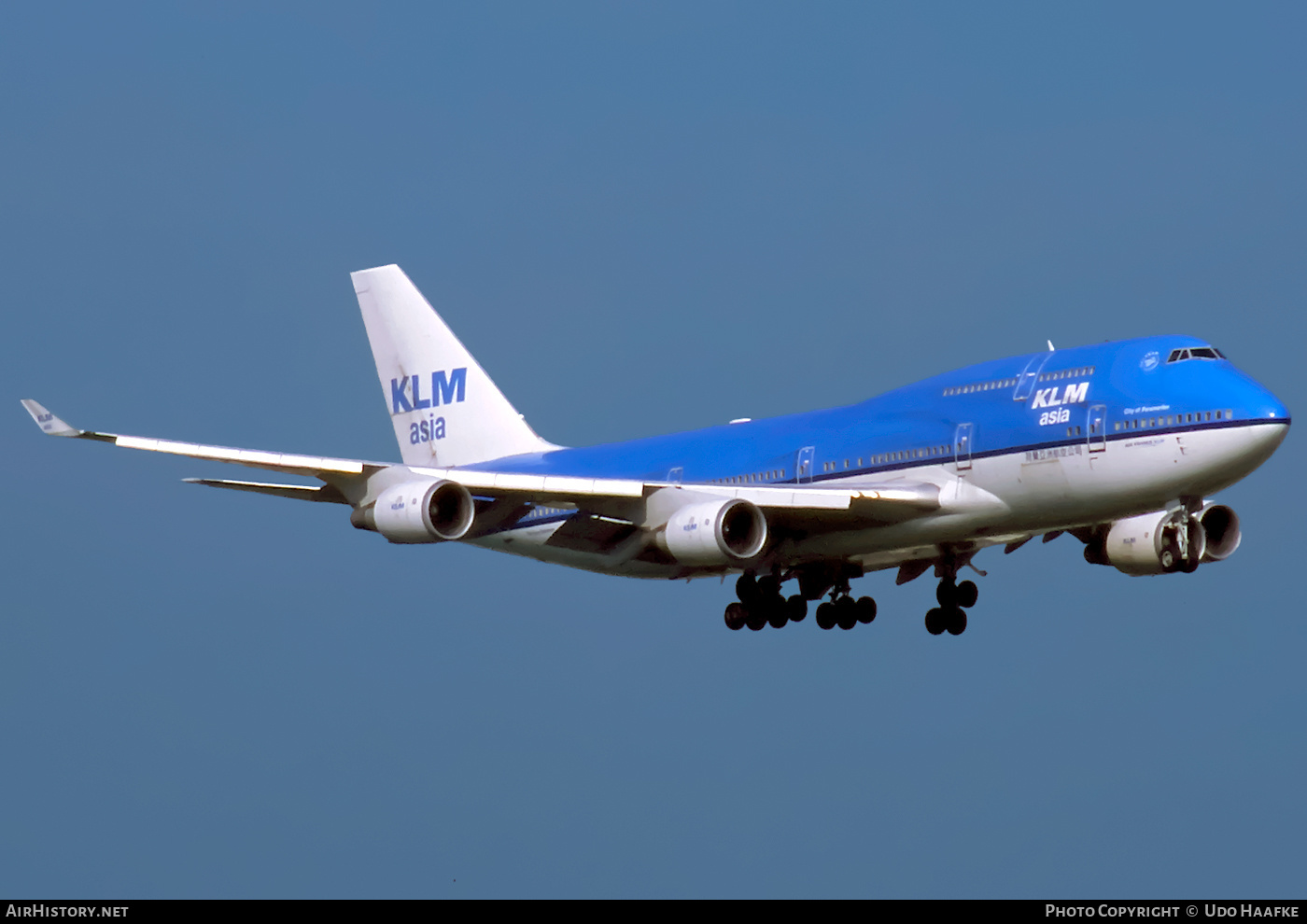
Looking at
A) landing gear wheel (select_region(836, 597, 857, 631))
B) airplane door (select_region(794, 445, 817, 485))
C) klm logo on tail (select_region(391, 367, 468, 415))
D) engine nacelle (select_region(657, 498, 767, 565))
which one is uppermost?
klm logo on tail (select_region(391, 367, 468, 415))

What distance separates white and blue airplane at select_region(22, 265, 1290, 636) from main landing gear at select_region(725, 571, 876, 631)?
47mm

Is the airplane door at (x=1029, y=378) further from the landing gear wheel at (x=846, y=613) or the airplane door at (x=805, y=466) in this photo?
the landing gear wheel at (x=846, y=613)

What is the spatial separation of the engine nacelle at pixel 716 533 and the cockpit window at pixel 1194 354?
9.73 metres

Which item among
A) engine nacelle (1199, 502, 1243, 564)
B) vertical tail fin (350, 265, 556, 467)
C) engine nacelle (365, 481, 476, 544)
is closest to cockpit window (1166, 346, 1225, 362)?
engine nacelle (1199, 502, 1243, 564)

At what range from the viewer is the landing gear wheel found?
5012cm

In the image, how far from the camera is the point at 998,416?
43000mm

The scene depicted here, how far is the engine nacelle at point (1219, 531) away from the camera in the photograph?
4641 centimetres

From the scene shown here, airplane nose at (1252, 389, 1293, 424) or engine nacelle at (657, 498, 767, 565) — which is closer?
airplane nose at (1252, 389, 1293, 424)

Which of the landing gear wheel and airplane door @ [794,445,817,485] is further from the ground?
airplane door @ [794,445,817,485]

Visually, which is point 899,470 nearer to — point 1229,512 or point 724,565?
point 724,565

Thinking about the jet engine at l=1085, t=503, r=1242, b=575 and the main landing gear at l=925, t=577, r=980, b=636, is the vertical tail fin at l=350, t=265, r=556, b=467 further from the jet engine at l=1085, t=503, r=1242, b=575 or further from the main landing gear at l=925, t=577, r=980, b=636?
the jet engine at l=1085, t=503, r=1242, b=575

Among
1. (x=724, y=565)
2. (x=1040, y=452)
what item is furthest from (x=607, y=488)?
(x=1040, y=452)

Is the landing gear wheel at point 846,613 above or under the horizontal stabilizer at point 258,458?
under

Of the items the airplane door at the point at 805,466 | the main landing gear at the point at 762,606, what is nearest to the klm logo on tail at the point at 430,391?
the main landing gear at the point at 762,606
